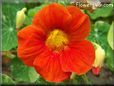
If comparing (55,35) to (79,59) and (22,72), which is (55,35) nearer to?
(79,59)

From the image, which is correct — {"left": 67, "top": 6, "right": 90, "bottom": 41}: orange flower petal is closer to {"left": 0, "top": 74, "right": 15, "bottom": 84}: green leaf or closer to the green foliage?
the green foliage

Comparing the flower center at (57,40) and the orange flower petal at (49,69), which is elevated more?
the flower center at (57,40)

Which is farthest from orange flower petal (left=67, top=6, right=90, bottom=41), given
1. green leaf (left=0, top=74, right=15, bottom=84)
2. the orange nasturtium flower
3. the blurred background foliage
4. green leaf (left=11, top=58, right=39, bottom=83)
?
green leaf (left=0, top=74, right=15, bottom=84)

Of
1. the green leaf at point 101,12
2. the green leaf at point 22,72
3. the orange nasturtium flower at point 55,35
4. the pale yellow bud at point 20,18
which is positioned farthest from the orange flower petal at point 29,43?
the green leaf at point 101,12

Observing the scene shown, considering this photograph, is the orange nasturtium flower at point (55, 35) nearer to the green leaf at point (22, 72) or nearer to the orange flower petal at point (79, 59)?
the orange flower petal at point (79, 59)

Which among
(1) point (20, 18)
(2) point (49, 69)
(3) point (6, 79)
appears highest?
(1) point (20, 18)

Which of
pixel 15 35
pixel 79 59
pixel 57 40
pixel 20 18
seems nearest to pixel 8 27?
pixel 15 35
